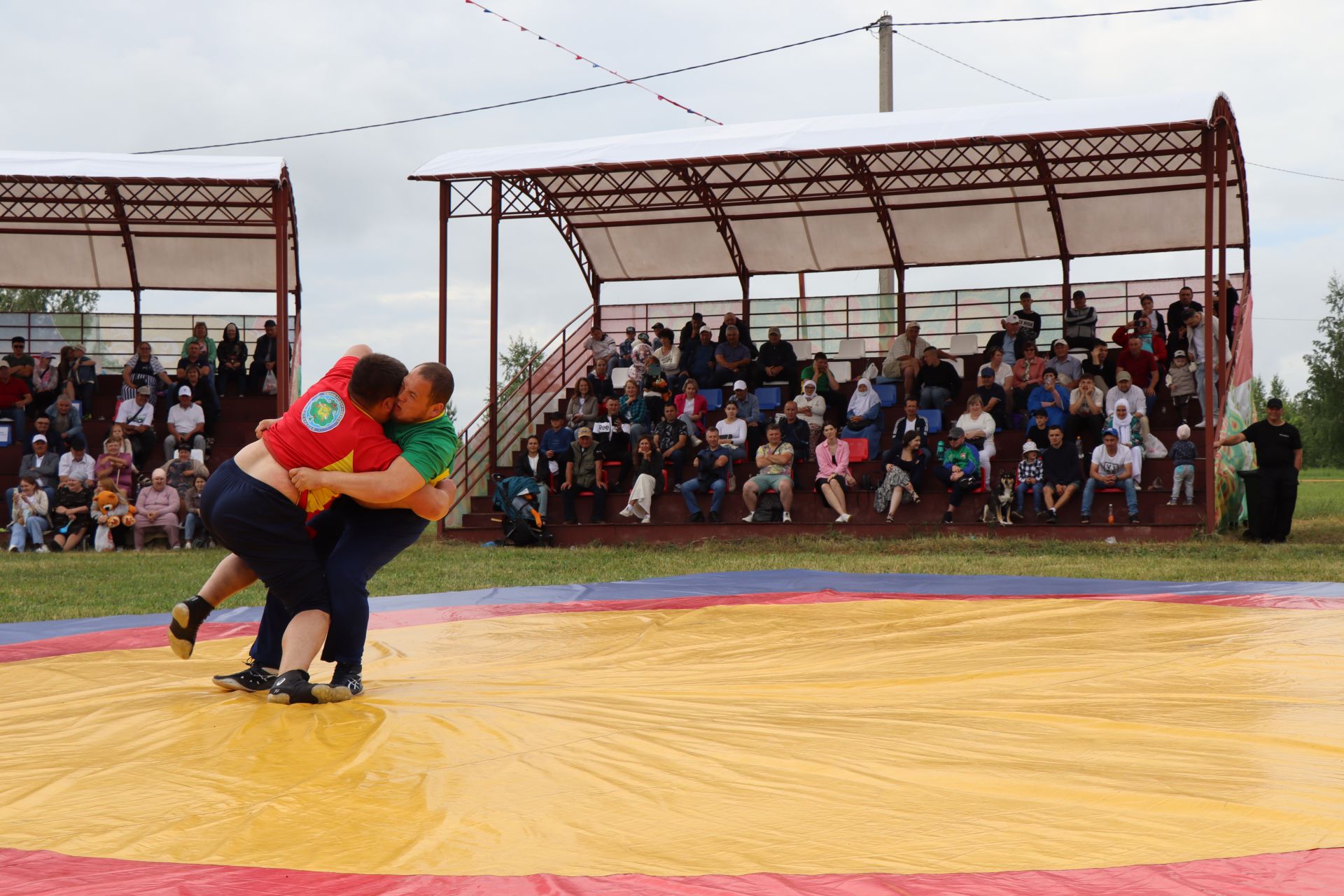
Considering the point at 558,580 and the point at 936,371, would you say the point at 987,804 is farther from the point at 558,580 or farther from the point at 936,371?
the point at 936,371

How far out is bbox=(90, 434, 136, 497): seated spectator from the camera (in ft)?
44.6

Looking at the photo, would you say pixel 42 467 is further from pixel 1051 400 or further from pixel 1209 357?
pixel 1209 357

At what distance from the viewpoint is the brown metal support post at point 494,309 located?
575 inches

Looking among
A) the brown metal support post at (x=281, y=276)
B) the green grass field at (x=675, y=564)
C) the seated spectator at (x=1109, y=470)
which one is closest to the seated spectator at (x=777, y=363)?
the green grass field at (x=675, y=564)

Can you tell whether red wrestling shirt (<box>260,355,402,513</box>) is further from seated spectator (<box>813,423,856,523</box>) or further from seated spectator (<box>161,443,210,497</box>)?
seated spectator (<box>161,443,210,497</box>)

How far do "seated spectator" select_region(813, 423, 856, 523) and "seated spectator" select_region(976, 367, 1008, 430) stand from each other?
5.39 feet

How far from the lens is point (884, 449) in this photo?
13961 millimetres

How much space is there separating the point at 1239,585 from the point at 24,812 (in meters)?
6.11

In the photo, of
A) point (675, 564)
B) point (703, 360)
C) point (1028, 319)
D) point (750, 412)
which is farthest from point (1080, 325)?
point (675, 564)

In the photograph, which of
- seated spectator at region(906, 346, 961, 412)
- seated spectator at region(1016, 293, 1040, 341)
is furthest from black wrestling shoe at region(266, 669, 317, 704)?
seated spectator at region(1016, 293, 1040, 341)

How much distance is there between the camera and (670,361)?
1584 centimetres

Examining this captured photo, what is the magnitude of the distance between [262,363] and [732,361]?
652 cm

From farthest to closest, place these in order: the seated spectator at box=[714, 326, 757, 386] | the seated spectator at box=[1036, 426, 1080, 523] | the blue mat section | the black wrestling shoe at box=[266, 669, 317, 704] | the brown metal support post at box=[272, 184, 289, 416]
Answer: the seated spectator at box=[714, 326, 757, 386] < the brown metal support post at box=[272, 184, 289, 416] < the seated spectator at box=[1036, 426, 1080, 523] < the blue mat section < the black wrestling shoe at box=[266, 669, 317, 704]

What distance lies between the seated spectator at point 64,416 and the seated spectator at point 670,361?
6.91 metres
